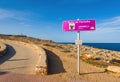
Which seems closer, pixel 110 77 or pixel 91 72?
pixel 110 77

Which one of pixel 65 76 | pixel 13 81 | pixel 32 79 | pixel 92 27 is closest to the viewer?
pixel 13 81

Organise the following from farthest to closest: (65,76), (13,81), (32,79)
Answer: (65,76)
(32,79)
(13,81)

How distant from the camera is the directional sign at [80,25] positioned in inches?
543

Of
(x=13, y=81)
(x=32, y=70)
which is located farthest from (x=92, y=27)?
(x=13, y=81)

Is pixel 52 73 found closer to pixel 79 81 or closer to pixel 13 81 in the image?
pixel 79 81

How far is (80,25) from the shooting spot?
13898 millimetres

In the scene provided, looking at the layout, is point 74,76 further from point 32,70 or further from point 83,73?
point 32,70

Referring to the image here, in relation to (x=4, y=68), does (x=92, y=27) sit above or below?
above

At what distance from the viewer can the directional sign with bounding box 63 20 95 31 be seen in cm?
1379

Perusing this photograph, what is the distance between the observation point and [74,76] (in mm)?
13133

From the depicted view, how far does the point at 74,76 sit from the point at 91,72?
1.88 metres

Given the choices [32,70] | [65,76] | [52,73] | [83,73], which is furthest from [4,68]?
[83,73]

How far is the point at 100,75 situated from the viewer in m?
13.8

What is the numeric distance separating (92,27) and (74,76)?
309 centimetres
